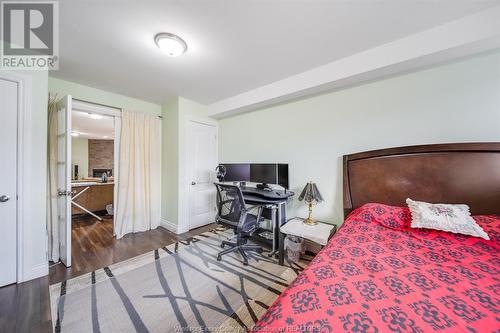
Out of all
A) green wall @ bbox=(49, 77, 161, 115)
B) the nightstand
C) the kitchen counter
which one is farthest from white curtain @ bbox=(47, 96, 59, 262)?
the nightstand

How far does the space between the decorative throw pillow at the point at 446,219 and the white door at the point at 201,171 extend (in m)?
3.12

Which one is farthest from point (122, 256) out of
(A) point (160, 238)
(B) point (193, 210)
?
(B) point (193, 210)

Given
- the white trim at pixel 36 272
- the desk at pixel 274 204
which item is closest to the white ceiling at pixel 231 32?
the desk at pixel 274 204

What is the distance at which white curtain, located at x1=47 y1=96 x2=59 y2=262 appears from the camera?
227 centimetres

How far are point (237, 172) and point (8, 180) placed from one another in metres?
2.59

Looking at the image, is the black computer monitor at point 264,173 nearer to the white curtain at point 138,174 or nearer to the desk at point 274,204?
the desk at point 274,204

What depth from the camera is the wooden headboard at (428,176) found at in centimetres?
154

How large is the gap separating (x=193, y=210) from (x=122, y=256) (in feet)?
4.15

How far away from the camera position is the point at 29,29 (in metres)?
1.63

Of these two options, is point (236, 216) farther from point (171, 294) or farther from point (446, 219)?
point (446, 219)

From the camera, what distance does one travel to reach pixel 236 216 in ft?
7.55

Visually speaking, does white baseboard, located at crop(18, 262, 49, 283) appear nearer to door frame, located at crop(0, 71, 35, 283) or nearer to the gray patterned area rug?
door frame, located at crop(0, 71, 35, 283)

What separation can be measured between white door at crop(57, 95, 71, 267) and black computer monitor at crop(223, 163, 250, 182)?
207cm


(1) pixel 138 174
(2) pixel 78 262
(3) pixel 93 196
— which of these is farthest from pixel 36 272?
(3) pixel 93 196
